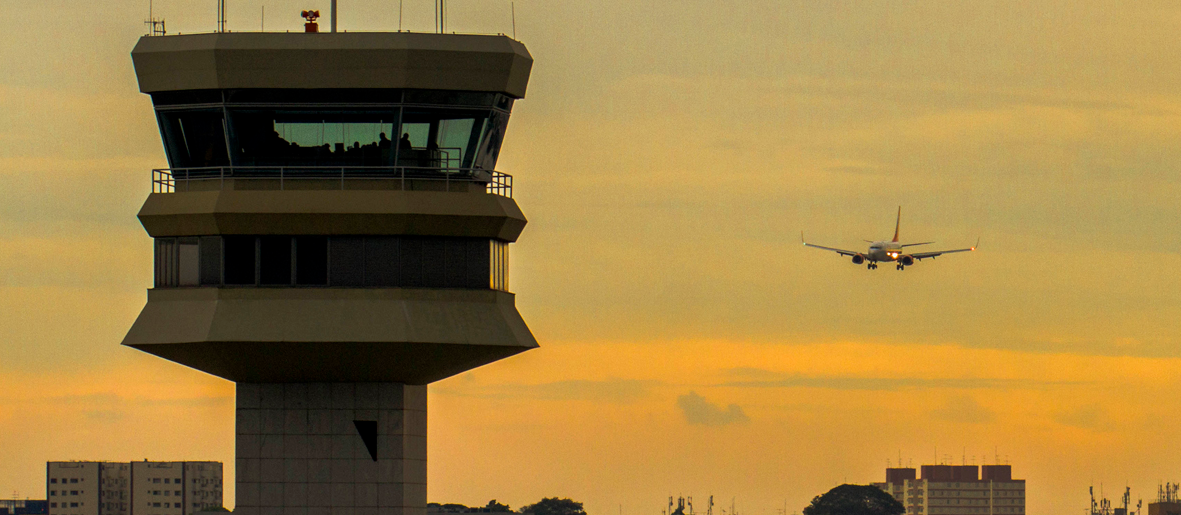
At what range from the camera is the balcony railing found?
8212cm

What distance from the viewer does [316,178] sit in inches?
3236

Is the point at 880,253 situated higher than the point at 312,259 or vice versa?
the point at 880,253

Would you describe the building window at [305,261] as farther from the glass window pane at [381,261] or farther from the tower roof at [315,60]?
the tower roof at [315,60]

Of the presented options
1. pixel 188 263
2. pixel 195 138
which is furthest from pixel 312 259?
pixel 195 138

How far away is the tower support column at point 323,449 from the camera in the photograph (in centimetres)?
8306

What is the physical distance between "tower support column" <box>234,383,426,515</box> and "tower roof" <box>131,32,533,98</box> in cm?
1217

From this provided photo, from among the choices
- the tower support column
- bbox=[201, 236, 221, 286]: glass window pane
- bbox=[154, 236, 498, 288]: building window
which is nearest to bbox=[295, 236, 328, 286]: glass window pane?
bbox=[154, 236, 498, 288]: building window

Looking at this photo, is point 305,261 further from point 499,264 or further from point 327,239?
point 499,264

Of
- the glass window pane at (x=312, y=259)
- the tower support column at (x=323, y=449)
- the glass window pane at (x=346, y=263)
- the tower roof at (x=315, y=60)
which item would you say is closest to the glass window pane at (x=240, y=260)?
the glass window pane at (x=312, y=259)

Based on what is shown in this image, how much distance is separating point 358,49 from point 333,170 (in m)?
4.94

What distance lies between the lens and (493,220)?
3275 inches

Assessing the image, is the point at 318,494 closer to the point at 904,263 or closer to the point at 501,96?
the point at 501,96

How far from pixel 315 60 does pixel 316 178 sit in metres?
4.69

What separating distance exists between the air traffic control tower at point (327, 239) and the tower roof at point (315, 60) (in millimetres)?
55
